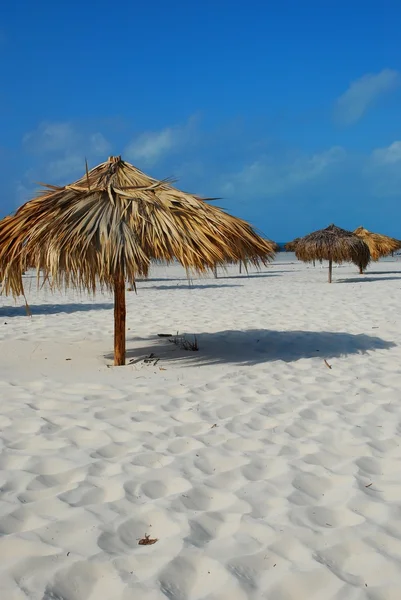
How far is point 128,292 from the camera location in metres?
14.2

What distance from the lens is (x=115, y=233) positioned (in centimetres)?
476

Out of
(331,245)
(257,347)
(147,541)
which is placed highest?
(331,245)

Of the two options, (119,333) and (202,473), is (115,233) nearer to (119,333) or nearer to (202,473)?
(119,333)

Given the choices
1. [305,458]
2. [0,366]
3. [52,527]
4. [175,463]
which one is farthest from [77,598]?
[0,366]

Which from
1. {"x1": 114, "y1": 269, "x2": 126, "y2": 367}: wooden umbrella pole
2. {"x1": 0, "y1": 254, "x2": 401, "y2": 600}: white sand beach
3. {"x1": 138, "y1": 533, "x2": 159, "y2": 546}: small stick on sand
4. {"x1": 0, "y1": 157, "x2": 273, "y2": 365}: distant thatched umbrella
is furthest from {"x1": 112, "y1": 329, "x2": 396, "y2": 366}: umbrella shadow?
{"x1": 138, "y1": 533, "x2": 159, "y2": 546}: small stick on sand

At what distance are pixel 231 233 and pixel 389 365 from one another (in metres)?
1.98

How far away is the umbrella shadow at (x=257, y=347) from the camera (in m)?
5.67

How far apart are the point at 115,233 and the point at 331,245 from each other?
46.9ft

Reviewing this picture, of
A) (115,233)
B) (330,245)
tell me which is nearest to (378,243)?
(330,245)

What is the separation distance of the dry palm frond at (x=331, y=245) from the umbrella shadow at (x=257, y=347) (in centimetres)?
1144

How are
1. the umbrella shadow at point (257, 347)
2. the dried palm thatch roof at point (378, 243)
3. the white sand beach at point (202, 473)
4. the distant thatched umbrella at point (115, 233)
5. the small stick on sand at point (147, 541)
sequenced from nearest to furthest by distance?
1. the white sand beach at point (202, 473)
2. the small stick on sand at point (147, 541)
3. the distant thatched umbrella at point (115, 233)
4. the umbrella shadow at point (257, 347)
5. the dried palm thatch roof at point (378, 243)

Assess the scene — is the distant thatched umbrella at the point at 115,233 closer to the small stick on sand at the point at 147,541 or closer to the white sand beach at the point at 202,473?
the white sand beach at the point at 202,473

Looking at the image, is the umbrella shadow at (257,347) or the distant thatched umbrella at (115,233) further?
the umbrella shadow at (257,347)

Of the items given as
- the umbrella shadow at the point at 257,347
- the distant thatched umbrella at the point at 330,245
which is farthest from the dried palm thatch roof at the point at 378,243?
the umbrella shadow at the point at 257,347
